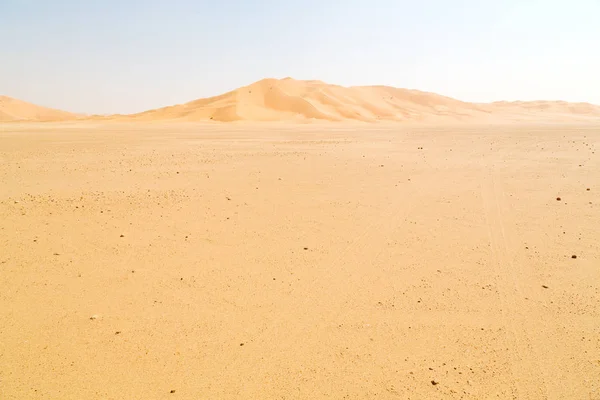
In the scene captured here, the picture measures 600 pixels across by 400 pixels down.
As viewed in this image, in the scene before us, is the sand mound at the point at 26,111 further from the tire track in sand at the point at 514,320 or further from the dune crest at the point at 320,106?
the tire track in sand at the point at 514,320

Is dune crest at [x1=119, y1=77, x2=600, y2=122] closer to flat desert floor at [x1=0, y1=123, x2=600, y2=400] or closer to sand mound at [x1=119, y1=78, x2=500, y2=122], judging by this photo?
sand mound at [x1=119, y1=78, x2=500, y2=122]

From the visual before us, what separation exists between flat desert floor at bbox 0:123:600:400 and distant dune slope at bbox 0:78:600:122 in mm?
39434

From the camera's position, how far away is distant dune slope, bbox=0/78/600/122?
5028 cm

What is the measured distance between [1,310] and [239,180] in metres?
6.72

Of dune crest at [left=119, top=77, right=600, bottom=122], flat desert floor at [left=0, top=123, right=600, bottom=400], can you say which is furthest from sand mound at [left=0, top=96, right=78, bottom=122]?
flat desert floor at [left=0, top=123, right=600, bottom=400]

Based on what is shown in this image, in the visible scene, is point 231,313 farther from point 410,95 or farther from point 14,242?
point 410,95

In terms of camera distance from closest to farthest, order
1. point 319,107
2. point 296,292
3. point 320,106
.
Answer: point 296,292
point 319,107
point 320,106

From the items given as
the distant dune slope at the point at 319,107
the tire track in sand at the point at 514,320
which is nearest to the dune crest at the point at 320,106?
the distant dune slope at the point at 319,107

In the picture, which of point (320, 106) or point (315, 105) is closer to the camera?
point (315, 105)

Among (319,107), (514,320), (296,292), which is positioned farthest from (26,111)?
(514,320)

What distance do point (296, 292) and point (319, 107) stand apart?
170 ft

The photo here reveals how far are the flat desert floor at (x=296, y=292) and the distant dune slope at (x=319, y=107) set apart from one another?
39.4 meters

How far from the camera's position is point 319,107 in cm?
5509

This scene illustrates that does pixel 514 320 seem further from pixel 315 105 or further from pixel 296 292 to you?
pixel 315 105
